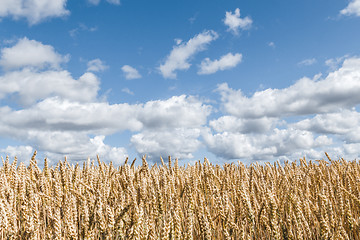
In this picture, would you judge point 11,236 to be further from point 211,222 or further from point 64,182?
point 211,222

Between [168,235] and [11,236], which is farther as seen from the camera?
[11,236]

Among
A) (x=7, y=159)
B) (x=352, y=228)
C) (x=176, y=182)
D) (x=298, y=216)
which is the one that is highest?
(x=7, y=159)

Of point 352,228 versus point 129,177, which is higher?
point 129,177

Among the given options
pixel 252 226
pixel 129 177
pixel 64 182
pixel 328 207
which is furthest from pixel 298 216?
pixel 64 182

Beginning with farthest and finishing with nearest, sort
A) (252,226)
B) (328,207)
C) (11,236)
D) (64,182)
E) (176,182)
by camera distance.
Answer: (176,182) → (64,182) → (252,226) → (328,207) → (11,236)

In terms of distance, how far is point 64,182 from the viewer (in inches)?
133

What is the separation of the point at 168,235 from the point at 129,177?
195cm

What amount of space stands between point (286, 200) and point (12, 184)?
10.8ft

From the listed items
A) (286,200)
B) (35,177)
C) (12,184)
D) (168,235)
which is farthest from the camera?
(35,177)

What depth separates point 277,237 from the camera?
2107mm

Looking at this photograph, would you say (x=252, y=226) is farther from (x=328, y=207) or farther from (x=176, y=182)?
(x=176, y=182)

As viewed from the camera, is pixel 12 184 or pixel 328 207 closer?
pixel 328 207

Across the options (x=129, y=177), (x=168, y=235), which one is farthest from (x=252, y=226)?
(x=129, y=177)

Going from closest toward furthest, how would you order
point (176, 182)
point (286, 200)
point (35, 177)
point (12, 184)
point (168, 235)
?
point (168, 235)
point (286, 200)
point (12, 184)
point (35, 177)
point (176, 182)
